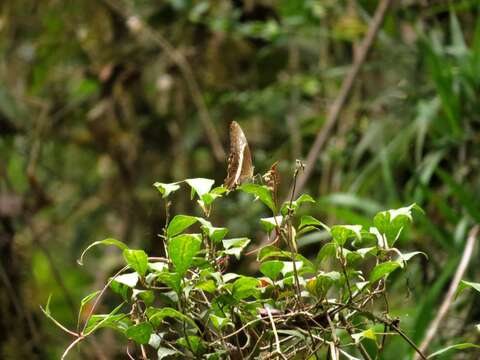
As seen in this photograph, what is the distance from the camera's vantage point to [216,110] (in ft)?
8.32

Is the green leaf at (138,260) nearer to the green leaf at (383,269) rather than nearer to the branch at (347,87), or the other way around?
the green leaf at (383,269)

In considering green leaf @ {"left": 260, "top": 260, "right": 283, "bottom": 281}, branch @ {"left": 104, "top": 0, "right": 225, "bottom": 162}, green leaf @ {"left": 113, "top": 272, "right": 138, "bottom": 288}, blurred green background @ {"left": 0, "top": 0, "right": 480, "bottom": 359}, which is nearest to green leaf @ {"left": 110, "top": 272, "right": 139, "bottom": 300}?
green leaf @ {"left": 113, "top": 272, "right": 138, "bottom": 288}

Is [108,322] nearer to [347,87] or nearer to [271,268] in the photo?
[271,268]

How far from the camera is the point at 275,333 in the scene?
0.65 meters

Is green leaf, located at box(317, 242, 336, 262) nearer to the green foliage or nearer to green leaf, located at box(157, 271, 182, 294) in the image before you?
the green foliage

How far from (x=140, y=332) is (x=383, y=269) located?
0.65 ft

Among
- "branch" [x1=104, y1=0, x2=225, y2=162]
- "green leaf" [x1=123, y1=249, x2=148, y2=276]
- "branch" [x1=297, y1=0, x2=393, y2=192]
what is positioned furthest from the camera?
"branch" [x1=104, y1=0, x2=225, y2=162]

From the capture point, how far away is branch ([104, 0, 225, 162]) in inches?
88.0

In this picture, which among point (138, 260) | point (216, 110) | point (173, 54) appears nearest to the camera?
point (138, 260)

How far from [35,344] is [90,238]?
3.29ft

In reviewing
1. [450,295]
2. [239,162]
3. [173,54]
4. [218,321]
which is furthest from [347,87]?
[218,321]

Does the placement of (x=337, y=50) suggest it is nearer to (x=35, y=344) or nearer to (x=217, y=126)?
(x=217, y=126)

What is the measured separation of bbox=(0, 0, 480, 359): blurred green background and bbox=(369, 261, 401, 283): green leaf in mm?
1217

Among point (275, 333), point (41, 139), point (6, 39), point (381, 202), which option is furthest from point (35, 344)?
point (275, 333)
